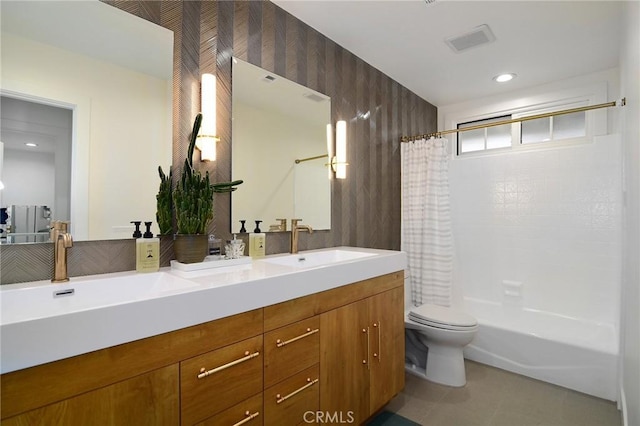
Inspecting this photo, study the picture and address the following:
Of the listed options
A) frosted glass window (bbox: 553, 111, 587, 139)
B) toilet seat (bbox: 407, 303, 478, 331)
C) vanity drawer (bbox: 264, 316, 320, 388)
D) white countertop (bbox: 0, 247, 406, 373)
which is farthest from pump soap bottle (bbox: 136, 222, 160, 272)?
frosted glass window (bbox: 553, 111, 587, 139)

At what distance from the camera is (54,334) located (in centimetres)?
71

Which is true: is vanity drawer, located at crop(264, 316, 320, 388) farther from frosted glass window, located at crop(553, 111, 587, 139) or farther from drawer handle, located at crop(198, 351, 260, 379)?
frosted glass window, located at crop(553, 111, 587, 139)

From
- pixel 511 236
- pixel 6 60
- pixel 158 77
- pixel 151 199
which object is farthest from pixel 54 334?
pixel 511 236

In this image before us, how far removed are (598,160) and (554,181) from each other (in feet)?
1.11

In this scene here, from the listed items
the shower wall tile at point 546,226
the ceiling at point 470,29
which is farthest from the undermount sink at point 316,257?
the shower wall tile at point 546,226

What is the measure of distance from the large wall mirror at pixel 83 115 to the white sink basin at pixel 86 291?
8.6 inches

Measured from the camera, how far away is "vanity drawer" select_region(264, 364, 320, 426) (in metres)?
1.21

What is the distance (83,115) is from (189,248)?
0.67 meters

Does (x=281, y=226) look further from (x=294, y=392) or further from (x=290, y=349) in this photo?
(x=294, y=392)

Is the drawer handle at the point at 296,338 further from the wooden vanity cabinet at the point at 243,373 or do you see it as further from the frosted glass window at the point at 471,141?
the frosted glass window at the point at 471,141

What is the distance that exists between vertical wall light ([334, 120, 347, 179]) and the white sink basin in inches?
55.2

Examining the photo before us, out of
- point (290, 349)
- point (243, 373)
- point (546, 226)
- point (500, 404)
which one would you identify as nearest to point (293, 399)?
point (290, 349)

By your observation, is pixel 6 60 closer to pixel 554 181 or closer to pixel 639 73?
pixel 639 73

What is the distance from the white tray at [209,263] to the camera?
1.29m
